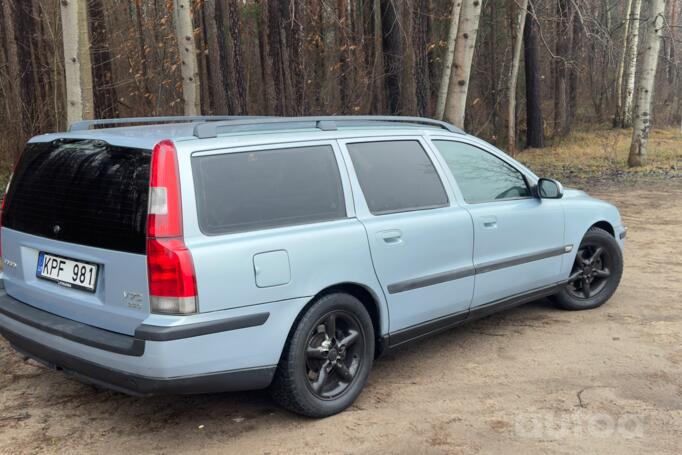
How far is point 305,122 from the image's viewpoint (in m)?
4.07

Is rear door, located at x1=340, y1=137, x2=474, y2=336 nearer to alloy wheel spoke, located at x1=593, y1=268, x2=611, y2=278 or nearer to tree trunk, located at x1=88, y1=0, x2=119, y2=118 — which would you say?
alloy wheel spoke, located at x1=593, y1=268, x2=611, y2=278

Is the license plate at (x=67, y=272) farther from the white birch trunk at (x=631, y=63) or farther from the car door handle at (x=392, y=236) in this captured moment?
the white birch trunk at (x=631, y=63)

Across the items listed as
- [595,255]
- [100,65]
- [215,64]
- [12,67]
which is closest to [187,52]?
[100,65]

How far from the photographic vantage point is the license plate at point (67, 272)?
3.44m

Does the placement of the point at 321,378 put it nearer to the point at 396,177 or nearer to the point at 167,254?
the point at 167,254

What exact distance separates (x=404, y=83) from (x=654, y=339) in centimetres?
1262

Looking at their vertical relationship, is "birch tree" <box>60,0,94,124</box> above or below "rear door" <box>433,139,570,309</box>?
above

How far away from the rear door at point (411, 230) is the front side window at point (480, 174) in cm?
20

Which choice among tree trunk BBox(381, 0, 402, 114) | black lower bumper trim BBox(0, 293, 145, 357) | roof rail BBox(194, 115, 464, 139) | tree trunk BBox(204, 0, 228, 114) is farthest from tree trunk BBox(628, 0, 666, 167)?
black lower bumper trim BBox(0, 293, 145, 357)

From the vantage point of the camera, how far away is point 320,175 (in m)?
3.92

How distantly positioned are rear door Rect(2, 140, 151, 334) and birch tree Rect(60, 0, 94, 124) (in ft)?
14.1

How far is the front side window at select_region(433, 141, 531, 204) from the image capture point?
4.74 m

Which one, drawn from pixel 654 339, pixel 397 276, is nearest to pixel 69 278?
pixel 397 276
